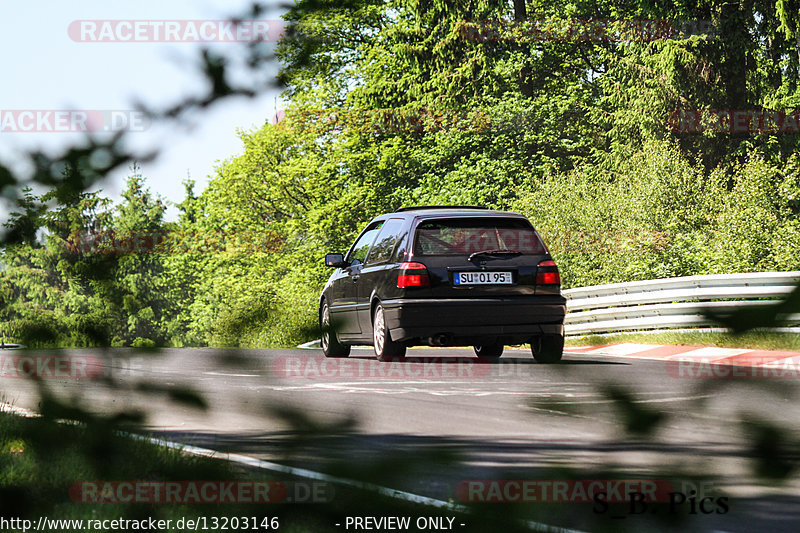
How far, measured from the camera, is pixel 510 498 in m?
1.52

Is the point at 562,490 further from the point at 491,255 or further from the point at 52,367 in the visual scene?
the point at 491,255

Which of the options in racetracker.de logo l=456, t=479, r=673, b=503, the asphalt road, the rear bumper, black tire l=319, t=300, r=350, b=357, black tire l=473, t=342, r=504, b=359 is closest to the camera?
the asphalt road

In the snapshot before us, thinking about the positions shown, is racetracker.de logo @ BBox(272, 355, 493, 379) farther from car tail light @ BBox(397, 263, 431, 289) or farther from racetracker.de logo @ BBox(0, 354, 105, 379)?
racetracker.de logo @ BBox(0, 354, 105, 379)

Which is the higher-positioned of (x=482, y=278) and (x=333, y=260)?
(x=333, y=260)

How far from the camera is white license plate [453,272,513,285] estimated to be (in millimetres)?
10578

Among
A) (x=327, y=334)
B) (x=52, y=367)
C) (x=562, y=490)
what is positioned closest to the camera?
(x=562, y=490)

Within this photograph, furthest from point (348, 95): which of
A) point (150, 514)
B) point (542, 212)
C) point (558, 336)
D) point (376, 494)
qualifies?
point (542, 212)

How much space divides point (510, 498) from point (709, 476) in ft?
0.92

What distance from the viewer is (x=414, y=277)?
1066cm

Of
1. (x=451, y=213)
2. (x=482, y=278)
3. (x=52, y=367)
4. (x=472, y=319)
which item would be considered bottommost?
(x=472, y=319)

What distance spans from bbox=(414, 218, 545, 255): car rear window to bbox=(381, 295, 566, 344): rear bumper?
0.59 meters

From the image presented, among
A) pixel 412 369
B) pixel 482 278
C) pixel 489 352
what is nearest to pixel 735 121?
pixel 489 352

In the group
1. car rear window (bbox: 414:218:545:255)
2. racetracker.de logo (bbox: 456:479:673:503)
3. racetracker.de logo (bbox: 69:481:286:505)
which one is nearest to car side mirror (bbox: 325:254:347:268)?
car rear window (bbox: 414:218:545:255)

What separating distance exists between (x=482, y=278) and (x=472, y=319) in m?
0.47
